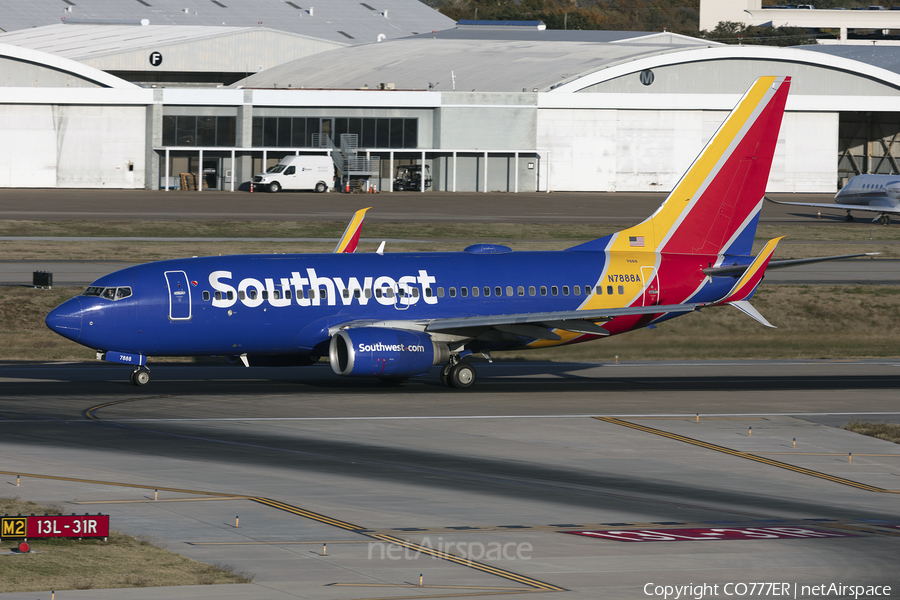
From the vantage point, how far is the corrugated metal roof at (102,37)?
138875 mm

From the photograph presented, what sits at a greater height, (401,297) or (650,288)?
(650,288)

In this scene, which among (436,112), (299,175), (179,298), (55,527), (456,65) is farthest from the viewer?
(456,65)

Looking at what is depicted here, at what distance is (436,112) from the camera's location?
5143 inches

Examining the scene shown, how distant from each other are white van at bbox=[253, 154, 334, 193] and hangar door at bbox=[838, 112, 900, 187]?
63.7m

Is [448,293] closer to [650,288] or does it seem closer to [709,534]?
[650,288]

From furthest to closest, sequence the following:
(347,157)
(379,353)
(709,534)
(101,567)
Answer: (347,157)
(379,353)
(709,534)
(101,567)

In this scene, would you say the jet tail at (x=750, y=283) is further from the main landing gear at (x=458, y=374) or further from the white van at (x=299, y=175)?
the white van at (x=299, y=175)

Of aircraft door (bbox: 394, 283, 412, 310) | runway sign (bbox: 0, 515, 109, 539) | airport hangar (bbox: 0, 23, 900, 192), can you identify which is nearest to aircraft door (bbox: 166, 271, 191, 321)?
aircraft door (bbox: 394, 283, 412, 310)

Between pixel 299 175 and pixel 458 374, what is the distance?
84.6m

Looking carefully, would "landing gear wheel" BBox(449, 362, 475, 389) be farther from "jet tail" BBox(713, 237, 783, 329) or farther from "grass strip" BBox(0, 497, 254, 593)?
"grass strip" BBox(0, 497, 254, 593)

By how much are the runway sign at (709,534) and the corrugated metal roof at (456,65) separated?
11034 centimetres

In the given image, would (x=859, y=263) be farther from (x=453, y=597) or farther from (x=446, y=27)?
(x=446, y=27)

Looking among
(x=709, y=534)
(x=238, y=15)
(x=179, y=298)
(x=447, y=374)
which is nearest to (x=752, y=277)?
(x=447, y=374)

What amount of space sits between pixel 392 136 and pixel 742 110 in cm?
8767
